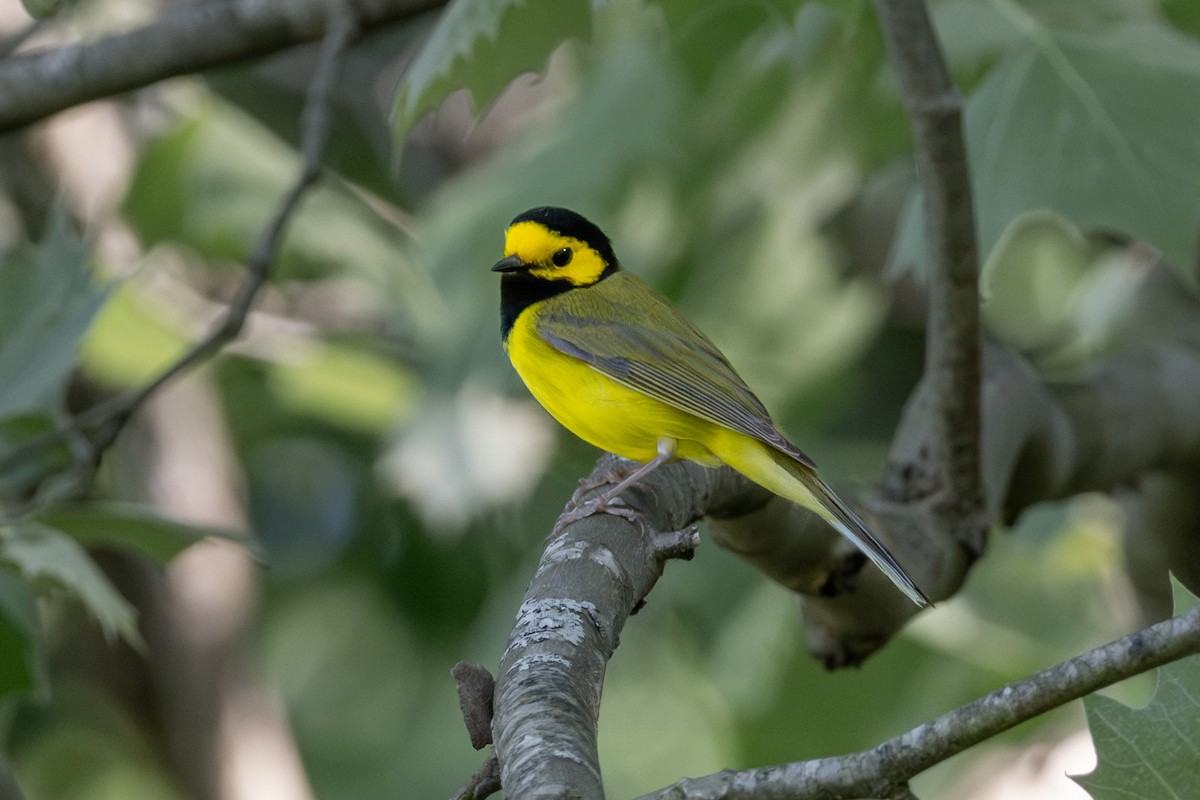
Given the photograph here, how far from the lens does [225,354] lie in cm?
417

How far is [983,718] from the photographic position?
0.99 meters

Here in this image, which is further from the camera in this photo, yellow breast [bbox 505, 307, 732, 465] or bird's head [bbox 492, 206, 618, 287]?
bird's head [bbox 492, 206, 618, 287]

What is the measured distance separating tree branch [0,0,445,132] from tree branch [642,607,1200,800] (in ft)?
6.67

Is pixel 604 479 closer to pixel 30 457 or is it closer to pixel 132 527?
pixel 132 527

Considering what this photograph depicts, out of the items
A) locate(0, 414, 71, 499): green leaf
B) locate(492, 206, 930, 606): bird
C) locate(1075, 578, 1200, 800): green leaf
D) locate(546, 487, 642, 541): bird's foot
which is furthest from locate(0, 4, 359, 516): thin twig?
locate(1075, 578, 1200, 800): green leaf

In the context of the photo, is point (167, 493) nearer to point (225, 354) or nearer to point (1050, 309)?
point (225, 354)

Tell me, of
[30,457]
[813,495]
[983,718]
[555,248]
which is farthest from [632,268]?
[983,718]

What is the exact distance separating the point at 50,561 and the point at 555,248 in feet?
3.15

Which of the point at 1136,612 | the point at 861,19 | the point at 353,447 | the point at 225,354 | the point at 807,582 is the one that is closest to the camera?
the point at 807,582

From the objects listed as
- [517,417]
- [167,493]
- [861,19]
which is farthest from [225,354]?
[861,19]

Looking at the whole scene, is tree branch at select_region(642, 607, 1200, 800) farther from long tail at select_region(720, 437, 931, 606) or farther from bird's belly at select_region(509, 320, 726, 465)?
bird's belly at select_region(509, 320, 726, 465)

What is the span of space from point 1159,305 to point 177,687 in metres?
2.71

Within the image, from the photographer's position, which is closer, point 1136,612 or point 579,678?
point 579,678

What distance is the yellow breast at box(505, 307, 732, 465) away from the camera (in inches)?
85.0
